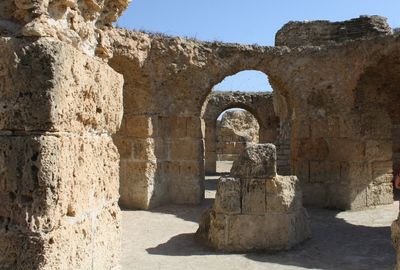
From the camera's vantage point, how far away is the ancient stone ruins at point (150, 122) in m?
2.27

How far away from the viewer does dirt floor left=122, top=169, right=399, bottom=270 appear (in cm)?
580

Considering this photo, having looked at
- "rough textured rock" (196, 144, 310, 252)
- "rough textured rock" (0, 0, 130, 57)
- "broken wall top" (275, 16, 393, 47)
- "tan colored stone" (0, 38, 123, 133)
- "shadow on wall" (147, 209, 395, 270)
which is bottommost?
"shadow on wall" (147, 209, 395, 270)

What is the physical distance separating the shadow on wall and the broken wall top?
639cm

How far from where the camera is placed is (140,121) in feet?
31.7

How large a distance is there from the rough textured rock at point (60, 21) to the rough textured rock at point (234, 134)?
19.6 m

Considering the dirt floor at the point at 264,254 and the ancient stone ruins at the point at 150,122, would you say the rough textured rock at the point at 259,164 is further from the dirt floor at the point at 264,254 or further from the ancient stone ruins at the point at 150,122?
the dirt floor at the point at 264,254

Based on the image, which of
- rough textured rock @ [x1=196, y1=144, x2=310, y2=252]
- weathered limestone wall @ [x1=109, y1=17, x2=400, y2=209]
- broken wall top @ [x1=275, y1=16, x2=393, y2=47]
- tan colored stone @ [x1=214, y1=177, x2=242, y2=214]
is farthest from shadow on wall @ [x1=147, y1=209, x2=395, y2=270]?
broken wall top @ [x1=275, y1=16, x2=393, y2=47]

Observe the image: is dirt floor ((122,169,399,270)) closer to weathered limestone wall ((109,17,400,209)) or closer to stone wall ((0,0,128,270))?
weathered limestone wall ((109,17,400,209))

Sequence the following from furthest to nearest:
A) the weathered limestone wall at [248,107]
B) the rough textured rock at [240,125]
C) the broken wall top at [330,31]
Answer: the rough textured rock at [240,125]
the weathered limestone wall at [248,107]
the broken wall top at [330,31]

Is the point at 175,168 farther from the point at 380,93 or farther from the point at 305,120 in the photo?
the point at 380,93

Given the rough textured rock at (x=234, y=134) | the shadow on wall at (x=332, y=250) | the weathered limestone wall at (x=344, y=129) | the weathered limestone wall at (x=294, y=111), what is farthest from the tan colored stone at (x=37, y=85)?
the rough textured rock at (x=234, y=134)

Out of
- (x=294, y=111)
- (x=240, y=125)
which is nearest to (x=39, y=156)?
(x=294, y=111)

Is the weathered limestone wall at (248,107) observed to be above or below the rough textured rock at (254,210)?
above

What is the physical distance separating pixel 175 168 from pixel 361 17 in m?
7.05
